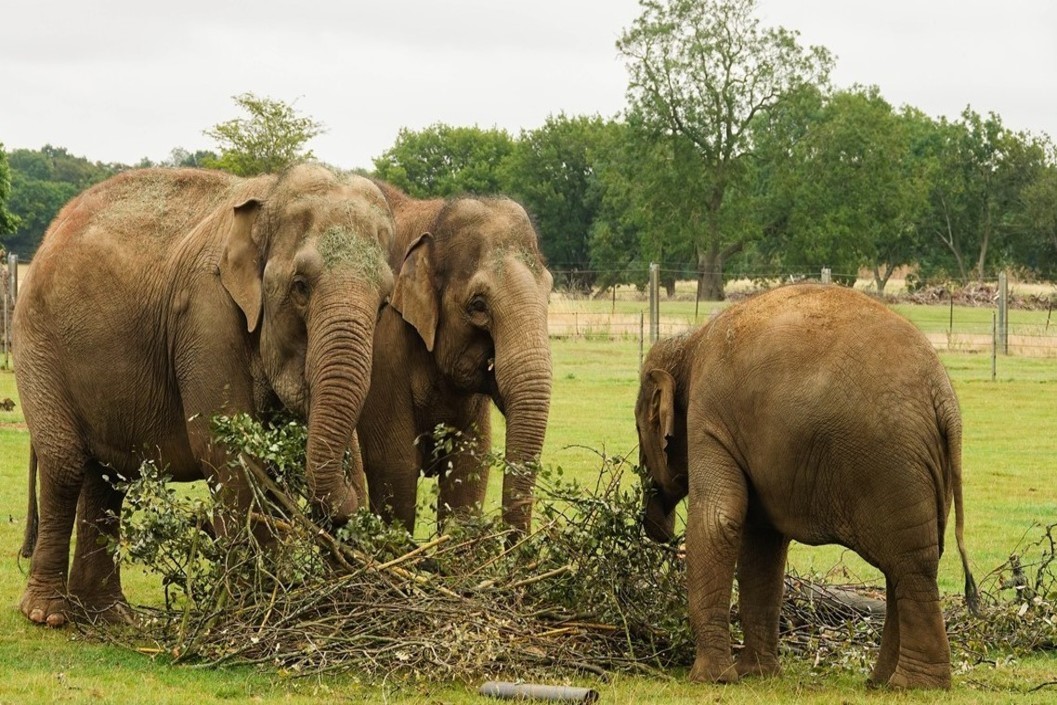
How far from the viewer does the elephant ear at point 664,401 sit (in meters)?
9.85

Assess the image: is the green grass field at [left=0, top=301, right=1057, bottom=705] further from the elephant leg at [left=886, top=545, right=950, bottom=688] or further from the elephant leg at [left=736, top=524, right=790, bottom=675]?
the elephant leg at [left=736, top=524, right=790, bottom=675]

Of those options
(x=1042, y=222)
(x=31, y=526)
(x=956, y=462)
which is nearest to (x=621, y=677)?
(x=956, y=462)

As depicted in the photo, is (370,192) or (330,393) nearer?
(330,393)

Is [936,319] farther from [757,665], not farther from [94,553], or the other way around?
[757,665]

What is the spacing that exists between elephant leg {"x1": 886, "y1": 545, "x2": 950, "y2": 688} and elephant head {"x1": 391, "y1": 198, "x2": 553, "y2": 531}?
10.4 feet

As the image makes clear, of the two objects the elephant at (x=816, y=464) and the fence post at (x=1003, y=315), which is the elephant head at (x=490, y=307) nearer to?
the elephant at (x=816, y=464)

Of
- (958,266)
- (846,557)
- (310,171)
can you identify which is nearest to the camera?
(310,171)

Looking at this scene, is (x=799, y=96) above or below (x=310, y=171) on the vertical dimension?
above

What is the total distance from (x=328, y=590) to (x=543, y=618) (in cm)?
133

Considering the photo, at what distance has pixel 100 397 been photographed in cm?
1088

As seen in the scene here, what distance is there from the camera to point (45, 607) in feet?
36.4

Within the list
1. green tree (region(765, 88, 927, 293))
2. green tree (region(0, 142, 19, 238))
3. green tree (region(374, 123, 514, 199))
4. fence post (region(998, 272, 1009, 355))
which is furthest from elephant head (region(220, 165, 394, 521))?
green tree (region(374, 123, 514, 199))

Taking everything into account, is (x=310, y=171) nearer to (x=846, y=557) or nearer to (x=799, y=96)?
(x=846, y=557)

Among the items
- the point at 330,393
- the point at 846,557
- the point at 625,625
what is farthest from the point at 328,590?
the point at 846,557
